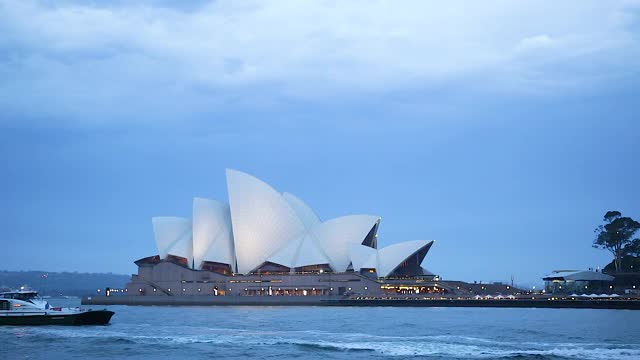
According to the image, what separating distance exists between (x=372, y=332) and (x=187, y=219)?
57.5 m

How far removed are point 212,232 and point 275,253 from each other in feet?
24.1

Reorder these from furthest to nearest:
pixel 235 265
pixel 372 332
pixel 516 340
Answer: pixel 235 265 → pixel 372 332 → pixel 516 340

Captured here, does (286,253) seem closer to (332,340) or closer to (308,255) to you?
(308,255)

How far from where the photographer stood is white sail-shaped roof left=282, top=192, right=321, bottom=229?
328 ft

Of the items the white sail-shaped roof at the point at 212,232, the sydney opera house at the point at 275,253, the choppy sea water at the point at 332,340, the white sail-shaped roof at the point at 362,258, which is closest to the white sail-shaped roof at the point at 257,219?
the sydney opera house at the point at 275,253

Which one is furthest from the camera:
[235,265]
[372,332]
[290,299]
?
[235,265]

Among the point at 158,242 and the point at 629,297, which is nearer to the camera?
the point at 629,297

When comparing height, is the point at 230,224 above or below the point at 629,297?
above

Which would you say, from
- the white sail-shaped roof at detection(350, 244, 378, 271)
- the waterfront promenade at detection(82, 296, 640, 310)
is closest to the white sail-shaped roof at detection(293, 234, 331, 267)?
the white sail-shaped roof at detection(350, 244, 378, 271)

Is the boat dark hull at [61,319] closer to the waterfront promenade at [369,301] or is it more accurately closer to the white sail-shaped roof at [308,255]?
the waterfront promenade at [369,301]

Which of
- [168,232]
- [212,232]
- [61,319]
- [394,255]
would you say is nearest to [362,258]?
[394,255]

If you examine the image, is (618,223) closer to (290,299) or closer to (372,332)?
(290,299)

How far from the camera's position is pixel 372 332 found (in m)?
48.7

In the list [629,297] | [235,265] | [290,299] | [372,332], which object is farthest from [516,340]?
[235,265]
